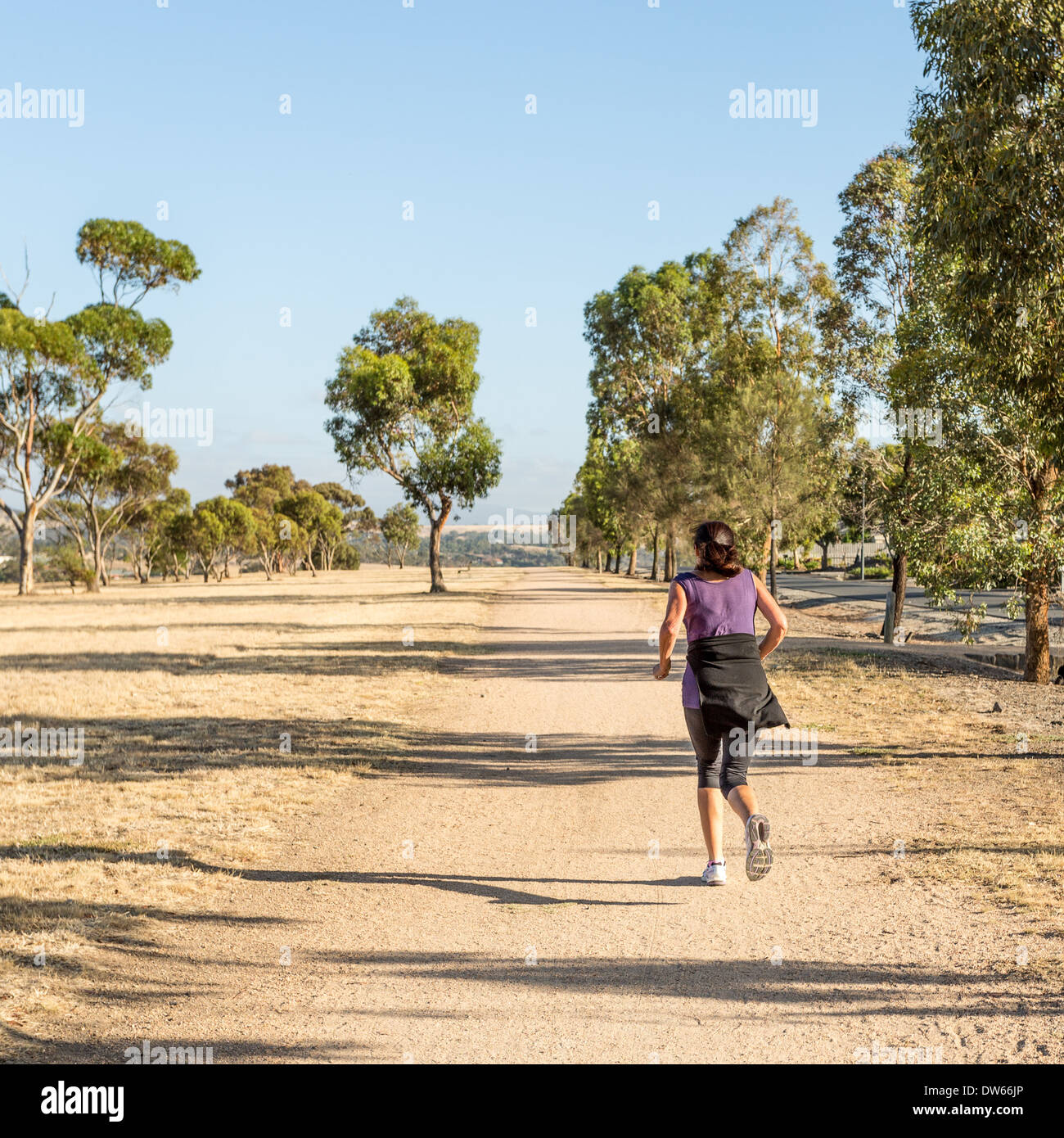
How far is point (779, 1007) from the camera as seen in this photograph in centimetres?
419

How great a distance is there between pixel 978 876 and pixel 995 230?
5285 millimetres

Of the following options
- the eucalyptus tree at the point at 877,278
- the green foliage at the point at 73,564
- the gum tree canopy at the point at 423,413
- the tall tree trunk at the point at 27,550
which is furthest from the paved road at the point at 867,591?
the green foliage at the point at 73,564

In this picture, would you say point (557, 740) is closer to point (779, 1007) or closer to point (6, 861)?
point (6, 861)

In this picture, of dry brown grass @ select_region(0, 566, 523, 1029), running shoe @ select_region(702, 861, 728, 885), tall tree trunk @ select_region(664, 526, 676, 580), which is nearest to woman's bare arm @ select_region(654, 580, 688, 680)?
running shoe @ select_region(702, 861, 728, 885)

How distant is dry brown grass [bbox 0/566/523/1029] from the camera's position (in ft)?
18.0

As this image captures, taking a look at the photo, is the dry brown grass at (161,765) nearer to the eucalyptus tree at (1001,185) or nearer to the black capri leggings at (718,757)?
the black capri leggings at (718,757)

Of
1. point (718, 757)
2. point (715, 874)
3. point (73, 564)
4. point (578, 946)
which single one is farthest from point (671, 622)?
point (73, 564)

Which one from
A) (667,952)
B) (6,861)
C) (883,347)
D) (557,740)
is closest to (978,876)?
(667,952)

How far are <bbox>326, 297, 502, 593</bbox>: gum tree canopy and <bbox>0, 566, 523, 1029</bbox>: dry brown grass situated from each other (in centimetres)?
1581

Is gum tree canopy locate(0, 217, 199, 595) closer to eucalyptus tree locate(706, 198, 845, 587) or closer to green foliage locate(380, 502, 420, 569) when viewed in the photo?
eucalyptus tree locate(706, 198, 845, 587)

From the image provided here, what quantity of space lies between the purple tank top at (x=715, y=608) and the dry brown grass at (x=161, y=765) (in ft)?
10.4

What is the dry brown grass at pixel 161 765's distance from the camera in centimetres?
548

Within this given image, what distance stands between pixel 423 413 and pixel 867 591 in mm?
21986

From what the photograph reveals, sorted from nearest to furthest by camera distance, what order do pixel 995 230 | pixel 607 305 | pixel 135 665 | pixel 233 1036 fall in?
pixel 233 1036
pixel 995 230
pixel 135 665
pixel 607 305
